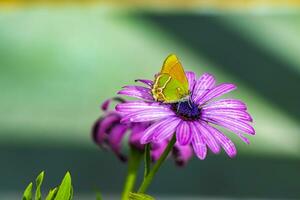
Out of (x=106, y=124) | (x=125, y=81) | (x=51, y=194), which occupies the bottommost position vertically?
(x=51, y=194)

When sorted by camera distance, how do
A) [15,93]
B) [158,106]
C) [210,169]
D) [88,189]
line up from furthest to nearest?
[15,93], [210,169], [88,189], [158,106]

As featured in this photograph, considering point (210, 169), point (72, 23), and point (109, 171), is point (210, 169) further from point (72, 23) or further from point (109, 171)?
point (72, 23)

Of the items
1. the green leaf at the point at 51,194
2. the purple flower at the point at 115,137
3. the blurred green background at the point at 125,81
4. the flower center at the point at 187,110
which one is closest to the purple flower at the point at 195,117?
the flower center at the point at 187,110

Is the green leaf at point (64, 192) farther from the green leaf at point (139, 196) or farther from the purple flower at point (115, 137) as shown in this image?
the purple flower at point (115, 137)

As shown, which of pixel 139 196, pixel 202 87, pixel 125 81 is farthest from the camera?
pixel 125 81

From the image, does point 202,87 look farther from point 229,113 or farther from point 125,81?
point 125,81

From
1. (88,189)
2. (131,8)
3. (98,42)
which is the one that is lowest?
(88,189)

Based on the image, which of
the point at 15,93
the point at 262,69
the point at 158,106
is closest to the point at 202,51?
the point at 262,69

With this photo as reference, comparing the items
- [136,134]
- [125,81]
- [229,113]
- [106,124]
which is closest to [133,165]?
[136,134]
